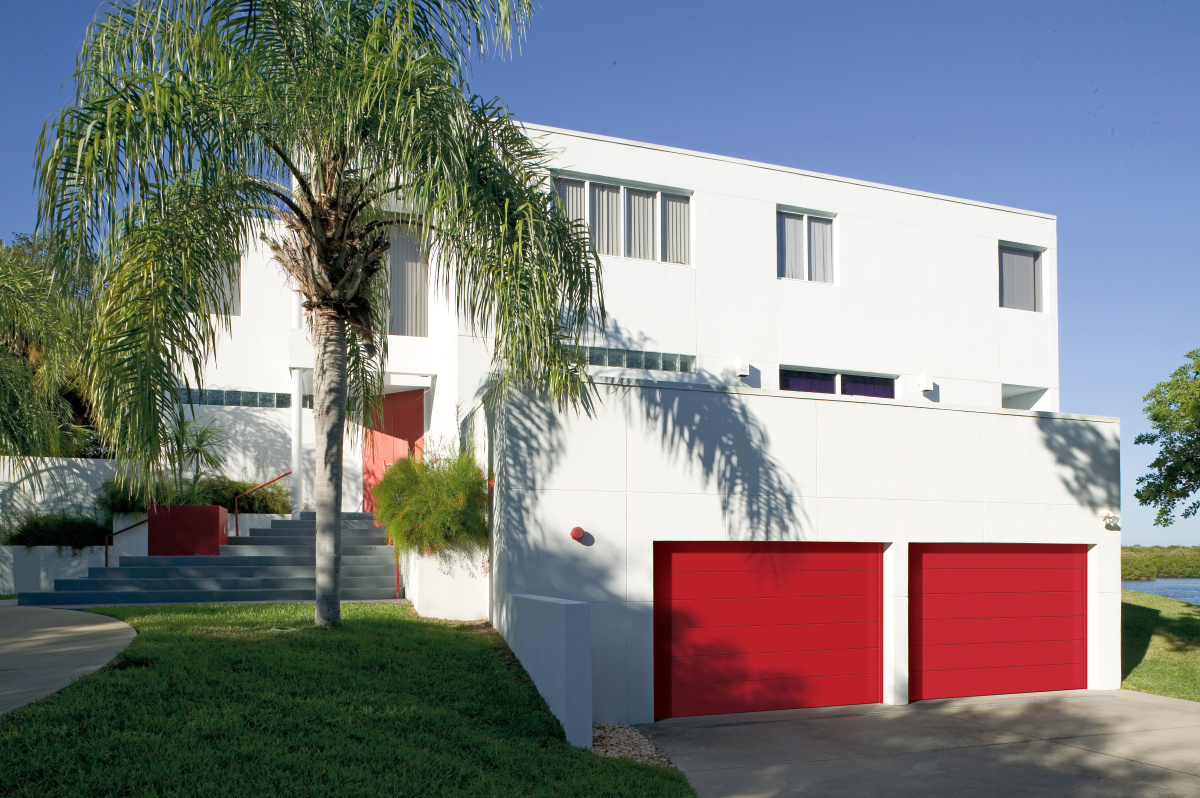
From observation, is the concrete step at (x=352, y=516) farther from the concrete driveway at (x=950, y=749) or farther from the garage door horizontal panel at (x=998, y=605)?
the garage door horizontal panel at (x=998, y=605)

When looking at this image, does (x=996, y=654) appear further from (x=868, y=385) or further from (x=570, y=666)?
(x=868, y=385)

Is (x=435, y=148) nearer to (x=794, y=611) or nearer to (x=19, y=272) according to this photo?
(x=794, y=611)

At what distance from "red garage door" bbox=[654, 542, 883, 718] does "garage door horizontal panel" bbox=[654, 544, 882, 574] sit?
1 cm

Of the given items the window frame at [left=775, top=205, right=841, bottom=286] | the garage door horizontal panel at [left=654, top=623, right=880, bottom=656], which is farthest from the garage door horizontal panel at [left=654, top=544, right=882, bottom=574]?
the window frame at [left=775, top=205, right=841, bottom=286]

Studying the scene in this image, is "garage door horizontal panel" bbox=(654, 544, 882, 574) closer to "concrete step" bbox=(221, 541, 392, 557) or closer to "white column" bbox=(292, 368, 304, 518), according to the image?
"concrete step" bbox=(221, 541, 392, 557)

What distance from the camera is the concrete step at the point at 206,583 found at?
14.4 meters

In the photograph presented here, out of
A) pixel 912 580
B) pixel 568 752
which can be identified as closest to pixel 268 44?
pixel 568 752

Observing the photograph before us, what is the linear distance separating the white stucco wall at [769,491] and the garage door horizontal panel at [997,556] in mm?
189

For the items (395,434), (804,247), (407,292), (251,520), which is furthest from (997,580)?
(251,520)

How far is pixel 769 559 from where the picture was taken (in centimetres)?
1152

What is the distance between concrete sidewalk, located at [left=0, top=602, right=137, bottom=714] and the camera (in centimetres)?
759

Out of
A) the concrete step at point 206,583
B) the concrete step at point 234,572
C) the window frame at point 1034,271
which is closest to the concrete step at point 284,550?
the concrete step at point 234,572

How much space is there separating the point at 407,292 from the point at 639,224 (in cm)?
545

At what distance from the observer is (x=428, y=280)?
18.2 meters
